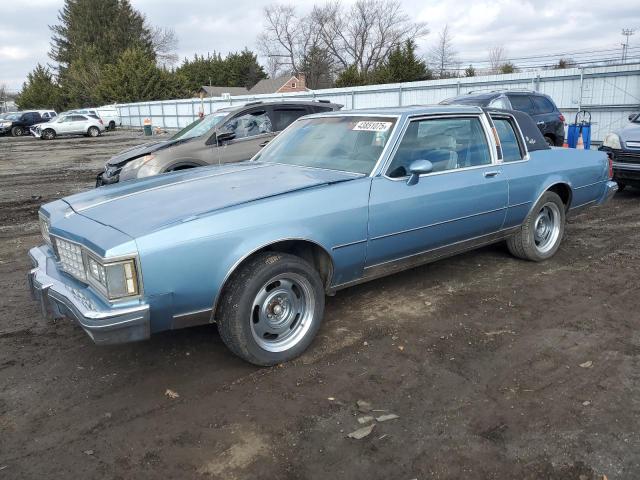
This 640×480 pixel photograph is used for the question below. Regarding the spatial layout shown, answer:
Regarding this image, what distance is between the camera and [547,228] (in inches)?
225

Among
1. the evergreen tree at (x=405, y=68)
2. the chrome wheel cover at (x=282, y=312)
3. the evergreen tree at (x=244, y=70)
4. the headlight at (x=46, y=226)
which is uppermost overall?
the evergreen tree at (x=244, y=70)

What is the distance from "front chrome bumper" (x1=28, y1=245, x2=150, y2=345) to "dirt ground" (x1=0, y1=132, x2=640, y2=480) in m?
0.48

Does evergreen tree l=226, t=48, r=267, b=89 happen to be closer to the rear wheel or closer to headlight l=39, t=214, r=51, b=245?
the rear wheel

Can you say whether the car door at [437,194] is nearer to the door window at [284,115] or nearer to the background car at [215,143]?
the background car at [215,143]

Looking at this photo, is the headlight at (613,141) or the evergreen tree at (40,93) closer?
the headlight at (613,141)

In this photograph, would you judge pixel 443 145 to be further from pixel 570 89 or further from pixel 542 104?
pixel 570 89

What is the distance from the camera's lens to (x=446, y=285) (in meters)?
4.94

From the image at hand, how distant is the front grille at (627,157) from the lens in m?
8.65

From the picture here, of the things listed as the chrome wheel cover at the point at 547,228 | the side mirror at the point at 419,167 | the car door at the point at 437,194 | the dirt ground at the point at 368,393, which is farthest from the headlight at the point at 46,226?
the chrome wheel cover at the point at 547,228

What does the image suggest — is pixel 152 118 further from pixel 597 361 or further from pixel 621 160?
pixel 597 361

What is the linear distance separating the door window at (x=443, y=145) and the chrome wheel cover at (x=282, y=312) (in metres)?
1.17

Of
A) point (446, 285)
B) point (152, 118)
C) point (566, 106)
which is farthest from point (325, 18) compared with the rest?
point (446, 285)

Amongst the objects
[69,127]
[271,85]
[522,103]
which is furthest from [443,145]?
[271,85]

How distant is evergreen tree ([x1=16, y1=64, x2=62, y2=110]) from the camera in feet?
199
